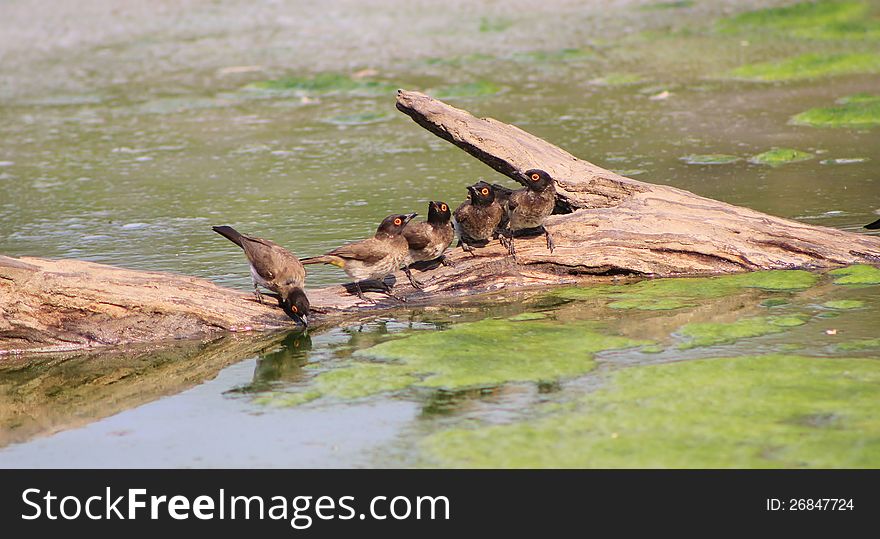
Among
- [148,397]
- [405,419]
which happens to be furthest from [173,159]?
[405,419]

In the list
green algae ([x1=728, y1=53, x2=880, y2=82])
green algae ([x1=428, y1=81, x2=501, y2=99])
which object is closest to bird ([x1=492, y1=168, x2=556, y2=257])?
green algae ([x1=428, y1=81, x2=501, y2=99])

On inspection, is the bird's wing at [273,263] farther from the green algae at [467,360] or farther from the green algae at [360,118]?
the green algae at [360,118]

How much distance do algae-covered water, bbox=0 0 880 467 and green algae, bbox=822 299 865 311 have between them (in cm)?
2

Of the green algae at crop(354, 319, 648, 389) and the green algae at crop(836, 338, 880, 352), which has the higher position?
the green algae at crop(836, 338, 880, 352)

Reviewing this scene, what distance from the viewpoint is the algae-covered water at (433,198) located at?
6652 mm

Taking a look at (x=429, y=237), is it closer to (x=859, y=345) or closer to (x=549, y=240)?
(x=549, y=240)

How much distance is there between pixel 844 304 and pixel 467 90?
10.9 metres

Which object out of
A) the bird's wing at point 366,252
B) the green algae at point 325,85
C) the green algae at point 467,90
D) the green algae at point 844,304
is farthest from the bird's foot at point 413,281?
the green algae at point 325,85

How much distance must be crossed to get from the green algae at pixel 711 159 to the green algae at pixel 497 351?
6.05m

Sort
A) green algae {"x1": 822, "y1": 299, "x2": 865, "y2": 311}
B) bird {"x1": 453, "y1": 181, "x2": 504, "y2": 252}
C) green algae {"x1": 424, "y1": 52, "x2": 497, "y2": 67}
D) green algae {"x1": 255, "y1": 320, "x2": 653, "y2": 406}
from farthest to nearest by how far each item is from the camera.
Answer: green algae {"x1": 424, "y1": 52, "x2": 497, "y2": 67} < bird {"x1": 453, "y1": 181, "x2": 504, "y2": 252} < green algae {"x1": 822, "y1": 299, "x2": 865, "y2": 311} < green algae {"x1": 255, "y1": 320, "x2": 653, "y2": 406}

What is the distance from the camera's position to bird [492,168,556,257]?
30.4 ft

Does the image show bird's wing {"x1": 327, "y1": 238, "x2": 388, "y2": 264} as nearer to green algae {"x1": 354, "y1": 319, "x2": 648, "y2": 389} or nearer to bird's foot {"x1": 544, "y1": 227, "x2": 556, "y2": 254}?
green algae {"x1": 354, "y1": 319, "x2": 648, "y2": 389}

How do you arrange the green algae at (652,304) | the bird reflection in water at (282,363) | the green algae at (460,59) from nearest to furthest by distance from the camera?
the bird reflection in water at (282,363) < the green algae at (652,304) < the green algae at (460,59)

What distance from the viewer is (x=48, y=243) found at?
11789 millimetres
